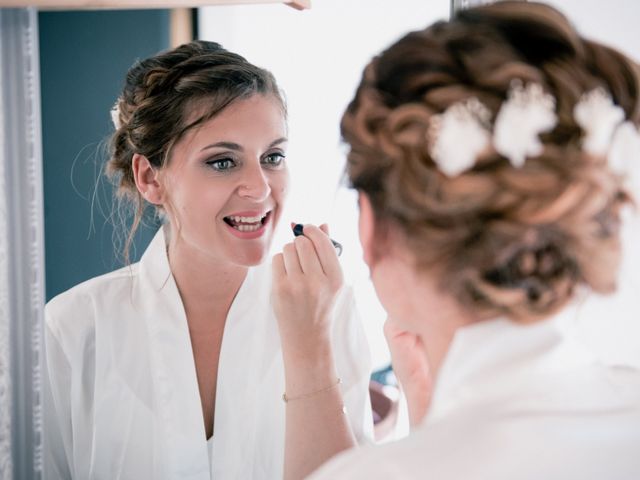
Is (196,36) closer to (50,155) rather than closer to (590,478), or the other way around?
(50,155)

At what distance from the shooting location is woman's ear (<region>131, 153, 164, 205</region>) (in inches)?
39.6

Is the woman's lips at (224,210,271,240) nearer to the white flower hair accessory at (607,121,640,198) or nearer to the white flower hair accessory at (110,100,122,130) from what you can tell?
the white flower hair accessory at (110,100,122,130)

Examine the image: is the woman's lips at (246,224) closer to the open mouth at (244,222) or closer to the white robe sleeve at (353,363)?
the open mouth at (244,222)

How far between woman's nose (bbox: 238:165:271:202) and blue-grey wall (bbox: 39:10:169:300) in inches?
7.6

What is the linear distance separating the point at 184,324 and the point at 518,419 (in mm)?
652

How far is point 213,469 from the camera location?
0.98m

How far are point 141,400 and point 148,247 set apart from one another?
234mm

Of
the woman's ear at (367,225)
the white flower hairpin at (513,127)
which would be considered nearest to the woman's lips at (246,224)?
the woman's ear at (367,225)

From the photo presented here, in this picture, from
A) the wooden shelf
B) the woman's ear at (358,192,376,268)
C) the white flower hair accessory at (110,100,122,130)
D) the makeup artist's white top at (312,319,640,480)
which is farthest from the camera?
the white flower hair accessory at (110,100,122,130)

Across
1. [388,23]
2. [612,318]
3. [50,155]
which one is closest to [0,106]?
[50,155]

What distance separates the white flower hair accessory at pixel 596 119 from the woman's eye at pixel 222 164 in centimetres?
59

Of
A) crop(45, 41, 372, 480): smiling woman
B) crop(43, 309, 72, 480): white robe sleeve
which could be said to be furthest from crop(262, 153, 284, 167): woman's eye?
crop(43, 309, 72, 480): white robe sleeve

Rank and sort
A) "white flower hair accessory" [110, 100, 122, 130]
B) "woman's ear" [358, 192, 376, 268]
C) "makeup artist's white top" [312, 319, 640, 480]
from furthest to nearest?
1. "white flower hair accessory" [110, 100, 122, 130]
2. "woman's ear" [358, 192, 376, 268]
3. "makeup artist's white top" [312, 319, 640, 480]

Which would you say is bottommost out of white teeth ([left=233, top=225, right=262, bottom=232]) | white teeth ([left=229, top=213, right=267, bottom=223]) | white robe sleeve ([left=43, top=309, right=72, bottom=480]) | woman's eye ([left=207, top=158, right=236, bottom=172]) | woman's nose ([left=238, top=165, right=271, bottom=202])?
white robe sleeve ([left=43, top=309, right=72, bottom=480])
